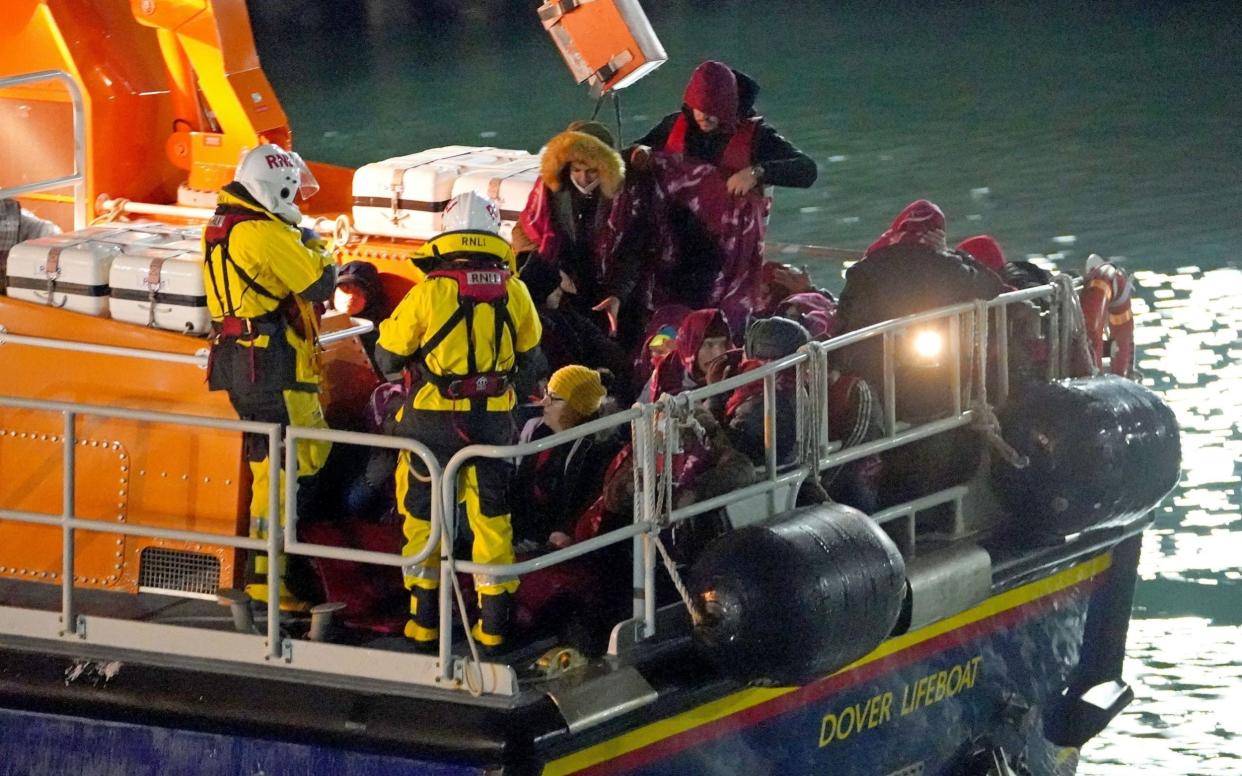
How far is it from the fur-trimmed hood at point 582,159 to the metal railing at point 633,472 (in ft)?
3.75

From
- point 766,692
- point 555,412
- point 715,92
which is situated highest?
point 715,92

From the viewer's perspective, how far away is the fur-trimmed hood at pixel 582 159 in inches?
245

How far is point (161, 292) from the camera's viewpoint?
5.25m

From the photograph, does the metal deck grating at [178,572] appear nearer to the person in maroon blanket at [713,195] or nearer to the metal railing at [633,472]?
the metal railing at [633,472]

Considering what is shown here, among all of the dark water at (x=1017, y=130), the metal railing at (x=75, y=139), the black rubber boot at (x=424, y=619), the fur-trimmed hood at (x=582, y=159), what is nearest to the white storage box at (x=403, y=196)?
the fur-trimmed hood at (x=582, y=159)

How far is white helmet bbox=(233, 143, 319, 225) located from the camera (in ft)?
16.0

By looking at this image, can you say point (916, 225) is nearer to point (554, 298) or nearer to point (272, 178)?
point (554, 298)

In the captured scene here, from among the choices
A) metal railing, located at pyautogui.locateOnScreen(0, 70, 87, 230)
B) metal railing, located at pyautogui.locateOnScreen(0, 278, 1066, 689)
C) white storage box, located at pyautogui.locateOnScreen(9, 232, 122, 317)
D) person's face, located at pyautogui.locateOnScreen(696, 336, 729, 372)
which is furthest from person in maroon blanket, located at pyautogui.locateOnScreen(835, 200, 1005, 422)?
metal railing, located at pyautogui.locateOnScreen(0, 70, 87, 230)

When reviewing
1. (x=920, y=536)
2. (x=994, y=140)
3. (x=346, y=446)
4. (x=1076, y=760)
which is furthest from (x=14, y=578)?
(x=994, y=140)

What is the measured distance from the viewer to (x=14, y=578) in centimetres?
547

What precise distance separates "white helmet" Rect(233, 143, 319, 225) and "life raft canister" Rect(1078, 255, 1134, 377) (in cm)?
286

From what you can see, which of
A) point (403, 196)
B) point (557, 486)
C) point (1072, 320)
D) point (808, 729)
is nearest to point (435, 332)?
point (557, 486)

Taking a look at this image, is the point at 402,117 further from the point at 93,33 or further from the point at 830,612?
the point at 830,612

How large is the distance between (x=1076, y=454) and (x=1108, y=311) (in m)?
1.04
